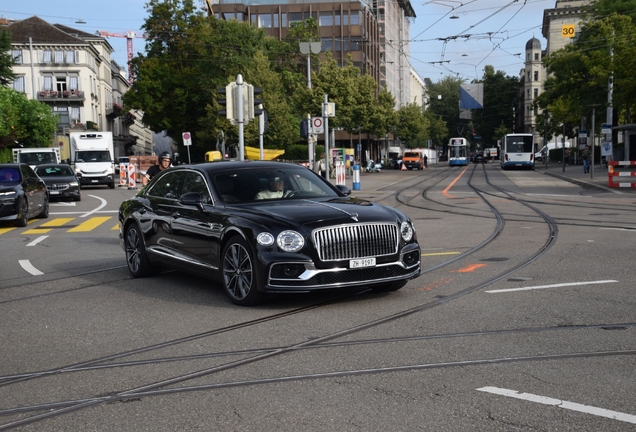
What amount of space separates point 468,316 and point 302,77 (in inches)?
2704

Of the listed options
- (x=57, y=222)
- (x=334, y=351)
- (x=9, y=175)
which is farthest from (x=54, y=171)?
(x=334, y=351)

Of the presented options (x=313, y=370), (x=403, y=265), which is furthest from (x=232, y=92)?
(x=313, y=370)

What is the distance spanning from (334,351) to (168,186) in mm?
4783

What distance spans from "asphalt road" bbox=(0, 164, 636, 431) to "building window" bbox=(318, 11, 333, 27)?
280ft

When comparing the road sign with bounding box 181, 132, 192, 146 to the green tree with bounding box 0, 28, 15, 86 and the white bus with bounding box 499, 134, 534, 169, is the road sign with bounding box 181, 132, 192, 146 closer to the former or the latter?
the green tree with bounding box 0, 28, 15, 86

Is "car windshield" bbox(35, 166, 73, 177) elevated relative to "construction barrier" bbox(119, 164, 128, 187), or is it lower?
elevated

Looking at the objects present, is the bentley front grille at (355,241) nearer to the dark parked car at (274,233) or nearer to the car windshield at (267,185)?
the dark parked car at (274,233)

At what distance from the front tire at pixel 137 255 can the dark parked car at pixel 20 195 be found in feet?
30.2

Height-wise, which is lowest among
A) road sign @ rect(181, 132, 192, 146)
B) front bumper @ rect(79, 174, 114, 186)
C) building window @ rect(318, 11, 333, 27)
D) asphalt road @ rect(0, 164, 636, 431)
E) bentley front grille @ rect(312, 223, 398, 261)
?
front bumper @ rect(79, 174, 114, 186)

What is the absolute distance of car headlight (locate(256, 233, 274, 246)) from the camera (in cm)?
796

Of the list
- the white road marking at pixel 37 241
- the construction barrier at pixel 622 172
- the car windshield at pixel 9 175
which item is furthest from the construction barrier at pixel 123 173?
the white road marking at pixel 37 241

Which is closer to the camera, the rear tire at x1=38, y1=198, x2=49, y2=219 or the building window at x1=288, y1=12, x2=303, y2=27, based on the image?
the rear tire at x1=38, y1=198, x2=49, y2=219

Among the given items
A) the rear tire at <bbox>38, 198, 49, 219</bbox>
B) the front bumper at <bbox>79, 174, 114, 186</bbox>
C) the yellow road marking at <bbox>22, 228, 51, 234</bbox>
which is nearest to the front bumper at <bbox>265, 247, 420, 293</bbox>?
the yellow road marking at <bbox>22, 228, 51, 234</bbox>

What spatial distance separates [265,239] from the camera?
26.2 feet
